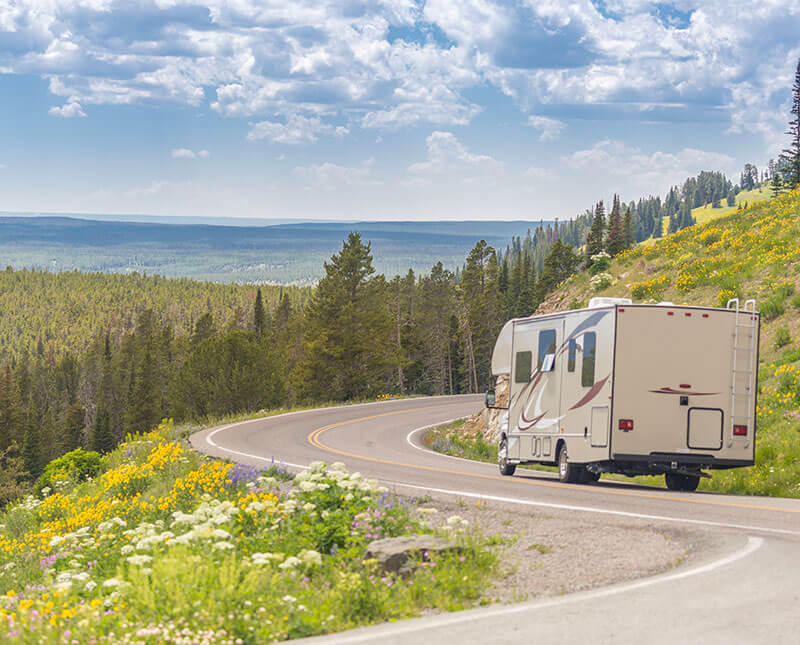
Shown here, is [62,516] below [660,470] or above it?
below

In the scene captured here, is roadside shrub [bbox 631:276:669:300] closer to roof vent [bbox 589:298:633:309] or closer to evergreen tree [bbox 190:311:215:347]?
roof vent [bbox 589:298:633:309]

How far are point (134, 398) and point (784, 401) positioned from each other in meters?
116

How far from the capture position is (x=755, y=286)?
1077 inches

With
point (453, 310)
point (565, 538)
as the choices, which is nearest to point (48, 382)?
point (453, 310)

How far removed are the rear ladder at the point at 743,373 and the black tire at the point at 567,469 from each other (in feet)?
8.95

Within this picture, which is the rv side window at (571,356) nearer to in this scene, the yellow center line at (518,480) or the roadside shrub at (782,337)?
the yellow center line at (518,480)

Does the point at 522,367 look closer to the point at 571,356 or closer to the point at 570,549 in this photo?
the point at 571,356

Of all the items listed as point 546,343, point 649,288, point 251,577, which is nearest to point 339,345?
point 649,288

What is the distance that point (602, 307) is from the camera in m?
14.7

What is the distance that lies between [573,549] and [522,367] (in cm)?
907

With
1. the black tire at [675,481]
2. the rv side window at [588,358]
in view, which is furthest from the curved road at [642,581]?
the rv side window at [588,358]

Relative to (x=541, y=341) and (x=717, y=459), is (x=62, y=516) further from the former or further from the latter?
(x=717, y=459)

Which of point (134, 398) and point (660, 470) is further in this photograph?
point (134, 398)

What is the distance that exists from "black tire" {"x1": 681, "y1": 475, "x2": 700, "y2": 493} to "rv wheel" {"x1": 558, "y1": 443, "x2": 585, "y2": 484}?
1.88m
